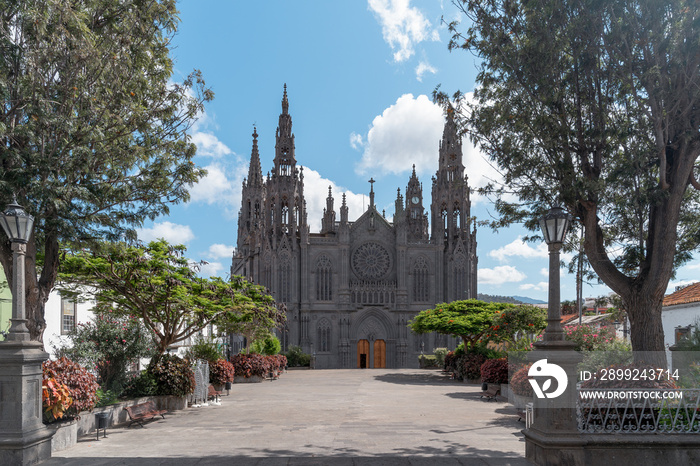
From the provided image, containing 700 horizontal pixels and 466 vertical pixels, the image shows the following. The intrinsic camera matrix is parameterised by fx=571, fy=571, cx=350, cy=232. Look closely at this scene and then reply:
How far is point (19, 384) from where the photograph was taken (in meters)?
9.79

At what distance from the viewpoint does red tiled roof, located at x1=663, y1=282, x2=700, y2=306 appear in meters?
25.5

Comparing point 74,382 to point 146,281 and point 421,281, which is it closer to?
point 146,281

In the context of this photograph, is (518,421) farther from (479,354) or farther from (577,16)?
(479,354)

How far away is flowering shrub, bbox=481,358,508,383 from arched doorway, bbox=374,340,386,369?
36966mm

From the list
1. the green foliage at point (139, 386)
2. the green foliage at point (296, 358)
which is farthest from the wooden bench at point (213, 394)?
the green foliage at point (296, 358)

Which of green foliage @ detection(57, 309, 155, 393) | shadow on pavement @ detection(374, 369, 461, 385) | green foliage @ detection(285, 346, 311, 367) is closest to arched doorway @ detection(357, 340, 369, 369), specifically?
green foliage @ detection(285, 346, 311, 367)

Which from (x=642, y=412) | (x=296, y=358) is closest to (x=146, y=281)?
(x=642, y=412)

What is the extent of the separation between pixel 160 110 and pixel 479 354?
22.5 meters

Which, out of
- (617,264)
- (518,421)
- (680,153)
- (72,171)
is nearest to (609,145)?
(680,153)

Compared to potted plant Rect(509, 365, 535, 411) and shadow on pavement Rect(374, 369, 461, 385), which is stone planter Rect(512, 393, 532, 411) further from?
shadow on pavement Rect(374, 369, 461, 385)

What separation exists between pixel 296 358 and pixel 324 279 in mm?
10275

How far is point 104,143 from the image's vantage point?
1298 cm

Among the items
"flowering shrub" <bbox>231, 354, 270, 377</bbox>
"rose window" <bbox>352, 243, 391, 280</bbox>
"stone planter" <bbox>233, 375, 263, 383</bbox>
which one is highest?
"rose window" <bbox>352, 243, 391, 280</bbox>

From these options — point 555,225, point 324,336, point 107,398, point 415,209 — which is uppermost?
point 415,209
